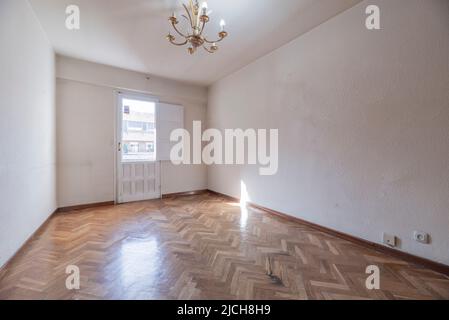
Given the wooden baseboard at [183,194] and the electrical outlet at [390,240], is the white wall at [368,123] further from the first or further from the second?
the wooden baseboard at [183,194]

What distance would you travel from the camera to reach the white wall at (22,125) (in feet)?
5.91

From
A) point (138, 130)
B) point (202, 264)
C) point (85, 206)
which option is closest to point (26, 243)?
point (85, 206)

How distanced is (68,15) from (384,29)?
384 centimetres

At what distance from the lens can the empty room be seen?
1.72 meters

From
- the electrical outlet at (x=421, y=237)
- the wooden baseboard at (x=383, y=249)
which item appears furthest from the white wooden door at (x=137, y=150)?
the electrical outlet at (x=421, y=237)

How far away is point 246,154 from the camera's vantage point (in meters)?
4.00

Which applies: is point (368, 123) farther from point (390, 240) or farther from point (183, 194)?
point (183, 194)

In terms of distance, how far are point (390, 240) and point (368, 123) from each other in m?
1.33

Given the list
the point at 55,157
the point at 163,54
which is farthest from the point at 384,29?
the point at 55,157

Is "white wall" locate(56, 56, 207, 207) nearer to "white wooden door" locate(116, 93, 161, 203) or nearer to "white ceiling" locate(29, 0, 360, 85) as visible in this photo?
"white wooden door" locate(116, 93, 161, 203)

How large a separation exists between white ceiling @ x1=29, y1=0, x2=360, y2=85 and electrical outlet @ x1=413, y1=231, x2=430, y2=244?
268 centimetres

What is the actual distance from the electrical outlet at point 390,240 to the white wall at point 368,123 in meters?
0.06

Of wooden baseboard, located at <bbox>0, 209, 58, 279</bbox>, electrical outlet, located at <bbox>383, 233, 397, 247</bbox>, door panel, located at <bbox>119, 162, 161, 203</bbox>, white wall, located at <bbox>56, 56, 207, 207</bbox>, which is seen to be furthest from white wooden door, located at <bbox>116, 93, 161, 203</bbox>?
electrical outlet, located at <bbox>383, 233, 397, 247</bbox>

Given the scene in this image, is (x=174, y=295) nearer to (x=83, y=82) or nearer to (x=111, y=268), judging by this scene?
(x=111, y=268)
